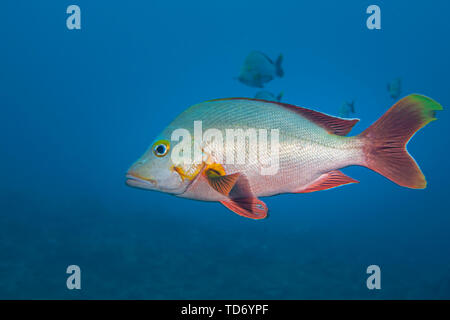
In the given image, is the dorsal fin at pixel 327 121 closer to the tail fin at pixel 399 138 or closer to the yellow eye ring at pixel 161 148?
the tail fin at pixel 399 138

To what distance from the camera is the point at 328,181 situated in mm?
1642

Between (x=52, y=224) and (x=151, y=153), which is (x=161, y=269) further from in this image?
(x=151, y=153)

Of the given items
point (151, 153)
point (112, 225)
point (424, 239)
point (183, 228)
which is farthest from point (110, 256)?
point (424, 239)

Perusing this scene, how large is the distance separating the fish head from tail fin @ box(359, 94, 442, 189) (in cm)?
101

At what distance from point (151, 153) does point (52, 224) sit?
15.2m

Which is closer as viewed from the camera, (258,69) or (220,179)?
(220,179)

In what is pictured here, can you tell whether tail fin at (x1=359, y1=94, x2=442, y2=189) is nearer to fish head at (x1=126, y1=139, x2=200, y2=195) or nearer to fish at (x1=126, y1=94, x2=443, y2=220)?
fish at (x1=126, y1=94, x2=443, y2=220)

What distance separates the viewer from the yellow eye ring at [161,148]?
1.57m

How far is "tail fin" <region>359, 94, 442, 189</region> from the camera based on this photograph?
1.45 meters

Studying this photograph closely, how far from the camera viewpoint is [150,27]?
77188mm

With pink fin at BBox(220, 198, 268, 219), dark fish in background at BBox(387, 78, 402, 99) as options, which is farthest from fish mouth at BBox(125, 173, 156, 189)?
dark fish in background at BBox(387, 78, 402, 99)

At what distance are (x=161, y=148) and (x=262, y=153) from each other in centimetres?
58

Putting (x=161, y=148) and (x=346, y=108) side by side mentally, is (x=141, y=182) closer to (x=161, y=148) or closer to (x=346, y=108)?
(x=161, y=148)

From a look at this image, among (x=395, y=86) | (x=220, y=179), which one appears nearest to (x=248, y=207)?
(x=220, y=179)
